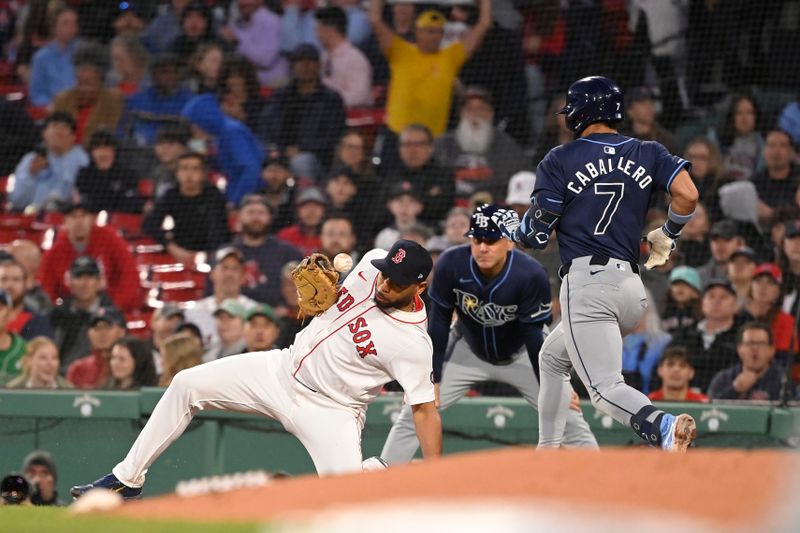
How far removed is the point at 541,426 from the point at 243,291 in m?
3.42

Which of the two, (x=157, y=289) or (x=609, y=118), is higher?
(x=609, y=118)

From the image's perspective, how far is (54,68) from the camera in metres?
11.7

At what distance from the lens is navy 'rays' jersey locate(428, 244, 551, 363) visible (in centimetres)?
621

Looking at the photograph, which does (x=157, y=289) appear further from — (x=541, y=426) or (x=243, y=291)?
(x=541, y=426)

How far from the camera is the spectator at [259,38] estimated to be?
11.5 meters

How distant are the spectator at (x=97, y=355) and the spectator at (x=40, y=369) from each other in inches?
9.2

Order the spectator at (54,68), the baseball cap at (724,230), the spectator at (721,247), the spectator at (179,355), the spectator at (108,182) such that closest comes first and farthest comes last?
the spectator at (179,355) < the spectator at (721,247) < the baseball cap at (724,230) < the spectator at (108,182) < the spectator at (54,68)

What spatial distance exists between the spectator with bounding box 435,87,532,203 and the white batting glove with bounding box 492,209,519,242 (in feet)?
12.7

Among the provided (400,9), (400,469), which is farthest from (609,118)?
(400,9)

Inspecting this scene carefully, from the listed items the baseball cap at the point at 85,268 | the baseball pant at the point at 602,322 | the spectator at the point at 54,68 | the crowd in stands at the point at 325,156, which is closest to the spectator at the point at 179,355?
the crowd in stands at the point at 325,156

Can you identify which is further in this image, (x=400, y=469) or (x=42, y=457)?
(x=42, y=457)

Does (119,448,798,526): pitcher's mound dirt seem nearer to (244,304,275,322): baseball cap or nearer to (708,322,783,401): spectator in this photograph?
(708,322,783,401): spectator

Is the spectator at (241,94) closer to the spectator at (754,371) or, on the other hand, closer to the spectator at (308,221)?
the spectator at (308,221)

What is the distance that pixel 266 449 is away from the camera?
7.43m
